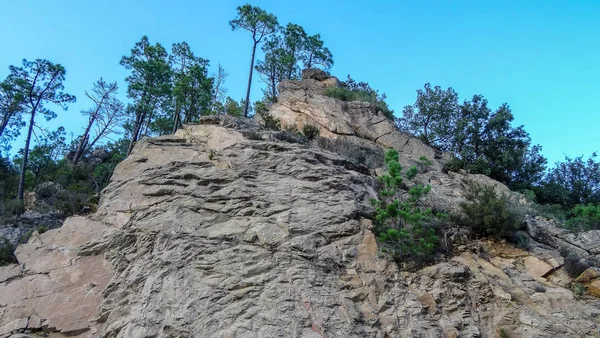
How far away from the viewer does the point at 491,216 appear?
1009 centimetres

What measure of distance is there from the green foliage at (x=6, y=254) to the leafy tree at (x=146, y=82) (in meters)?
13.9

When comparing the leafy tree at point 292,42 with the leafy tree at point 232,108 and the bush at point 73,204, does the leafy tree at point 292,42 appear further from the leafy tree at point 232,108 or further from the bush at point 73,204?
the bush at point 73,204

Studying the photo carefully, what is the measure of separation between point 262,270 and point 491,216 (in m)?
6.26

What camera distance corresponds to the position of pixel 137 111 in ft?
84.2

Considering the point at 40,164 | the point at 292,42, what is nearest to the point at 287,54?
the point at 292,42

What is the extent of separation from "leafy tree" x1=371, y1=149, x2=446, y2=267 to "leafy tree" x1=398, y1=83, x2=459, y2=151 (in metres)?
13.5

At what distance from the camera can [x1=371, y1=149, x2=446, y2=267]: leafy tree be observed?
891 cm

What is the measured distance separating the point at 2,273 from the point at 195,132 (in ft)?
24.0

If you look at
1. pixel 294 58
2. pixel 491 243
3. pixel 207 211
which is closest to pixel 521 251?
pixel 491 243

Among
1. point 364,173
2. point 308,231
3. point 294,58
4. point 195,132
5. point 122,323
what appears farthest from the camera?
point 294,58

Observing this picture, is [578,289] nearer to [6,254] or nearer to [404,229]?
[404,229]

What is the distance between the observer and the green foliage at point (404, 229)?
8906mm

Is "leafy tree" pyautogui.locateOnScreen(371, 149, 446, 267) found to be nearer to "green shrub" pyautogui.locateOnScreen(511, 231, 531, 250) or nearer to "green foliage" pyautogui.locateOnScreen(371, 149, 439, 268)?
"green foliage" pyautogui.locateOnScreen(371, 149, 439, 268)

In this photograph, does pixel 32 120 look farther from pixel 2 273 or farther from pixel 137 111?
pixel 2 273
